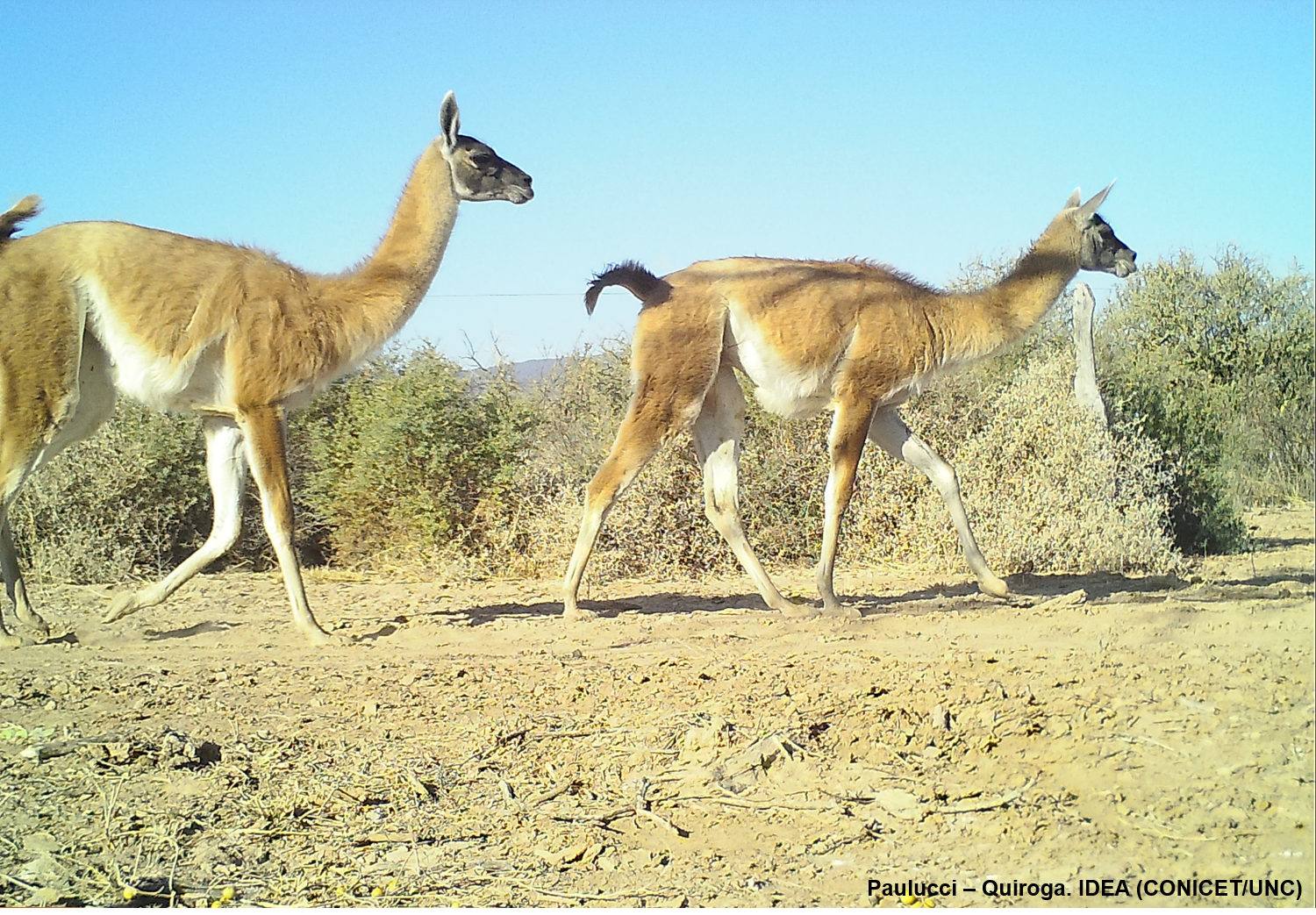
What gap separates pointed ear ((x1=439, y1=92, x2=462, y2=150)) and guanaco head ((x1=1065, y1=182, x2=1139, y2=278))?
451 centimetres

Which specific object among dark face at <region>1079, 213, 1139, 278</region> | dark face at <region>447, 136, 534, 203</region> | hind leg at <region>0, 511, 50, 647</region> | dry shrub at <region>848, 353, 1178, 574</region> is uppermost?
dark face at <region>447, 136, 534, 203</region>

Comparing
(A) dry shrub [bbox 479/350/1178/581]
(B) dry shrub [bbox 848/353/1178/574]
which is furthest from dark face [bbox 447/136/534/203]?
(B) dry shrub [bbox 848/353/1178/574]

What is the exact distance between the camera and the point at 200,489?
10992mm

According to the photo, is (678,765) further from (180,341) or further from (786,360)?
(180,341)

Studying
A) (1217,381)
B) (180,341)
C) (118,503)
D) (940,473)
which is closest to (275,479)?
Result: (180,341)

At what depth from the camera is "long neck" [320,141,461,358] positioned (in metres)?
7.36

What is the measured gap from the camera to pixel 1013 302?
8.29m

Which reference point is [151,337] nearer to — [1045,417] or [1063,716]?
[1063,716]

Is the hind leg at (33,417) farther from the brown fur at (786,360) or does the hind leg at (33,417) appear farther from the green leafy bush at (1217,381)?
the green leafy bush at (1217,381)

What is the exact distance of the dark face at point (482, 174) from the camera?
759cm

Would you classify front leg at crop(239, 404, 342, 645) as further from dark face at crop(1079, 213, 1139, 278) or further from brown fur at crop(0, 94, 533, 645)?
dark face at crop(1079, 213, 1139, 278)

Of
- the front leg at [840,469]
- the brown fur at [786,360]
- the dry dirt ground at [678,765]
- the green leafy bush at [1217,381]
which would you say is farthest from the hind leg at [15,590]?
the green leafy bush at [1217,381]

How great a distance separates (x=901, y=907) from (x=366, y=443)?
8.22 metres

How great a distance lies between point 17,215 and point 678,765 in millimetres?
5428
